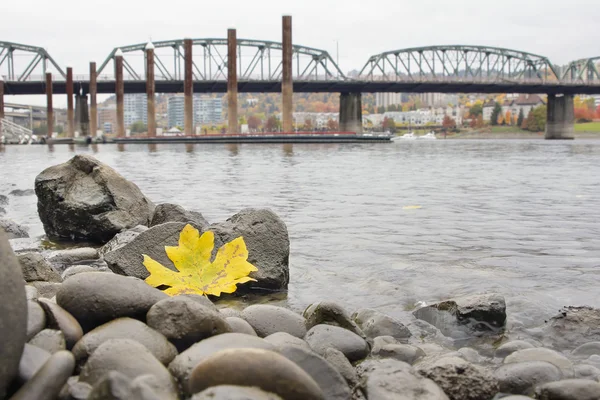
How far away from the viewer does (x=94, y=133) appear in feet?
304

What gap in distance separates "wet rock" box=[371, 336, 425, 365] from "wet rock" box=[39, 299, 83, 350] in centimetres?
195

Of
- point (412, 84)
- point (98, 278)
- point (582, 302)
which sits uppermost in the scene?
point (412, 84)

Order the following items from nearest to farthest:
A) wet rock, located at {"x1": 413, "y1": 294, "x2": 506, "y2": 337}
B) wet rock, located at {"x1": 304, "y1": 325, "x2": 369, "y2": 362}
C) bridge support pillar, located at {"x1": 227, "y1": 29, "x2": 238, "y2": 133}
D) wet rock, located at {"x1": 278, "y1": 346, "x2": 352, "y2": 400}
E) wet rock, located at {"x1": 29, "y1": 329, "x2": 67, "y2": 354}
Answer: wet rock, located at {"x1": 29, "y1": 329, "x2": 67, "y2": 354} → wet rock, located at {"x1": 278, "y1": 346, "x2": 352, "y2": 400} → wet rock, located at {"x1": 304, "y1": 325, "x2": 369, "y2": 362} → wet rock, located at {"x1": 413, "y1": 294, "x2": 506, "y2": 337} → bridge support pillar, located at {"x1": 227, "y1": 29, "x2": 238, "y2": 133}

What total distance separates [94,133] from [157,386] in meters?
94.5

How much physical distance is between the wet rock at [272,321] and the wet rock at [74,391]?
1687mm

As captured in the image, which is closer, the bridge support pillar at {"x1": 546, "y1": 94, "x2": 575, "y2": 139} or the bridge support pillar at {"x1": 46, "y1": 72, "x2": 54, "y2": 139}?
the bridge support pillar at {"x1": 46, "y1": 72, "x2": 54, "y2": 139}

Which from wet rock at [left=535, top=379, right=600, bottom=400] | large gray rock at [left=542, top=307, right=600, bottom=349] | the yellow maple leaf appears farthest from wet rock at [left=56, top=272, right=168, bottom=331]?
large gray rock at [left=542, top=307, right=600, bottom=349]

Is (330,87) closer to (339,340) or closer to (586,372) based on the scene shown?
(339,340)

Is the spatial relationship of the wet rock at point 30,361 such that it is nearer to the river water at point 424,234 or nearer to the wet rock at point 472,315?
the wet rock at point 472,315

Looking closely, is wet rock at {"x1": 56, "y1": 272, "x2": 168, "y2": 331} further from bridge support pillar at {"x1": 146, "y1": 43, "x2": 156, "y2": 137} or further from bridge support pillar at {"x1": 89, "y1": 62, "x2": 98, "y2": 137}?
bridge support pillar at {"x1": 89, "y1": 62, "x2": 98, "y2": 137}

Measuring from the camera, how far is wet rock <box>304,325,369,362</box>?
4.31 m

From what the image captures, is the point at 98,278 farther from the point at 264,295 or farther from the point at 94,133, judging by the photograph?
the point at 94,133

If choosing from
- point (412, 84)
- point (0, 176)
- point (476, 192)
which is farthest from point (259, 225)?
point (412, 84)

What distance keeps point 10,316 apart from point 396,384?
72.6 inches
